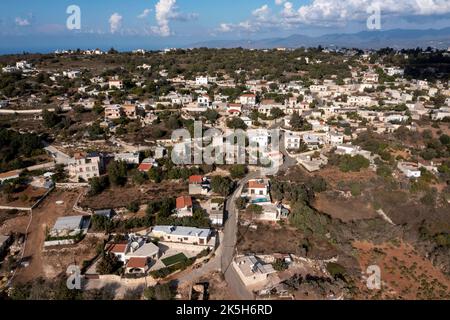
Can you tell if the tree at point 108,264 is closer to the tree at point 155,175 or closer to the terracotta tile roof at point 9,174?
the tree at point 155,175

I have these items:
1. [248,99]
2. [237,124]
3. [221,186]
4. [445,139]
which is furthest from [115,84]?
[445,139]

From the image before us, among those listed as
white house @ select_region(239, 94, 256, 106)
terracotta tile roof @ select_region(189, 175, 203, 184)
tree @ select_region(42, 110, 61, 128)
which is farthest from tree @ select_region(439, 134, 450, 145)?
tree @ select_region(42, 110, 61, 128)

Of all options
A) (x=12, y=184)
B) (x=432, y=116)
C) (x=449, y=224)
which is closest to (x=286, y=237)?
(x=449, y=224)

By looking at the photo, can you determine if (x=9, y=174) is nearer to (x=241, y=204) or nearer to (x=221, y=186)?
(x=221, y=186)

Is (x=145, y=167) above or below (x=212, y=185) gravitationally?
above

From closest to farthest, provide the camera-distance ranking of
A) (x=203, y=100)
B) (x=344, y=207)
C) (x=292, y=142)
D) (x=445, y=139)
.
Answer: (x=344, y=207) < (x=445, y=139) < (x=292, y=142) < (x=203, y=100)

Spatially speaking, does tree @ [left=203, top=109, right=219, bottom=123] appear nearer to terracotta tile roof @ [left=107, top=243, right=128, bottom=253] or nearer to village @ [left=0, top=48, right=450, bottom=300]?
village @ [left=0, top=48, right=450, bottom=300]

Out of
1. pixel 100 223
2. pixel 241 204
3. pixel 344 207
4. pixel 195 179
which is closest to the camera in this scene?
pixel 100 223

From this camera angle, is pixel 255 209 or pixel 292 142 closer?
pixel 255 209
